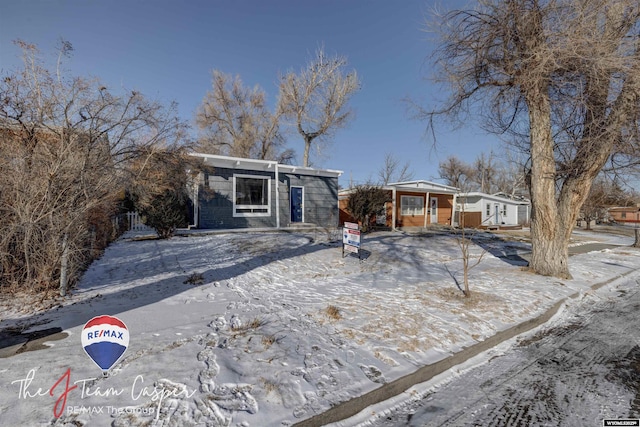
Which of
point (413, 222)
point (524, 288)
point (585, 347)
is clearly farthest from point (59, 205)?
point (413, 222)

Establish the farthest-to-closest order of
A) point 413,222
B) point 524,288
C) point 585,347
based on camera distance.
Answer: point 413,222 → point 524,288 → point 585,347

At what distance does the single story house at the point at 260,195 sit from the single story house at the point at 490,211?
13.6 metres

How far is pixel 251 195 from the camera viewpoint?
1407 centimetres

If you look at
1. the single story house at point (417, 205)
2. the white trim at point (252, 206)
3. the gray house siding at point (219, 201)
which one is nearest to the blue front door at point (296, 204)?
the white trim at point (252, 206)

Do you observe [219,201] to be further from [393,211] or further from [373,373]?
[373,373]

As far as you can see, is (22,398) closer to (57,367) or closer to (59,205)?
(57,367)

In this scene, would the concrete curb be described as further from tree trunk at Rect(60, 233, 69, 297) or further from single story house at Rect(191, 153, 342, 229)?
single story house at Rect(191, 153, 342, 229)

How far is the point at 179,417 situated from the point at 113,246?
880cm

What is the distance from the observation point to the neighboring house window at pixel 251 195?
44.7ft

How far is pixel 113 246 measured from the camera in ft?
29.9

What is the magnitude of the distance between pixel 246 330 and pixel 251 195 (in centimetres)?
1096

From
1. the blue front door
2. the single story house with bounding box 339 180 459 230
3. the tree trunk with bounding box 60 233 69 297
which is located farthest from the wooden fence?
the single story house with bounding box 339 180 459 230

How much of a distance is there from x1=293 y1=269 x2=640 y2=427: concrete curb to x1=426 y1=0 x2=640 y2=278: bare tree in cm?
400

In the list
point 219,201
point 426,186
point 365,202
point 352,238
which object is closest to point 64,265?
point 352,238
